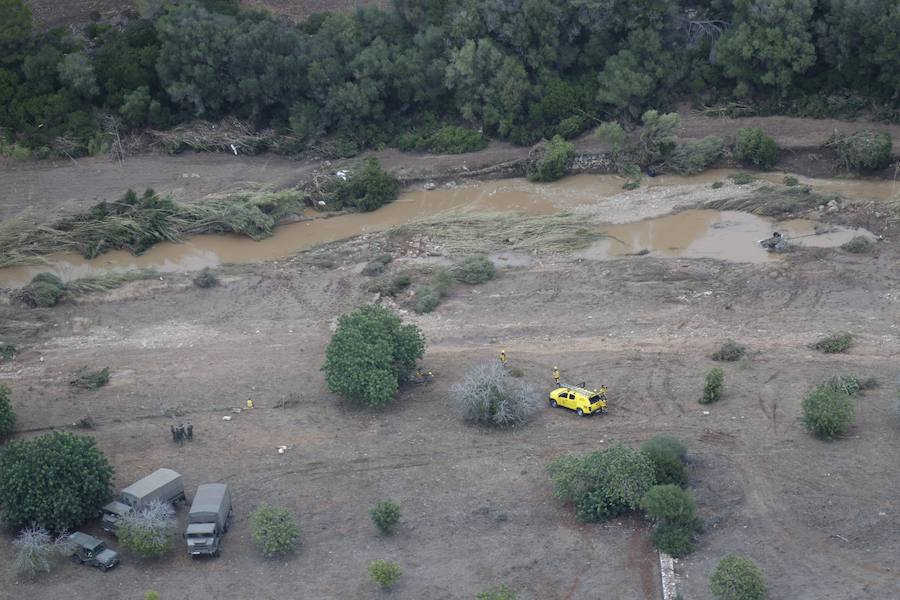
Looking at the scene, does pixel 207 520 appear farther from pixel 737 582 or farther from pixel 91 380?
pixel 737 582

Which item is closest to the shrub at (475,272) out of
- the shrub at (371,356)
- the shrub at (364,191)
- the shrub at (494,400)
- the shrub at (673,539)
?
the shrub at (371,356)

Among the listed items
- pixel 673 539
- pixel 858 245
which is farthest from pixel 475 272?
pixel 673 539

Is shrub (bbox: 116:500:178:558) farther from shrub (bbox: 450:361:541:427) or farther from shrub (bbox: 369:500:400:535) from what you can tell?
shrub (bbox: 450:361:541:427)

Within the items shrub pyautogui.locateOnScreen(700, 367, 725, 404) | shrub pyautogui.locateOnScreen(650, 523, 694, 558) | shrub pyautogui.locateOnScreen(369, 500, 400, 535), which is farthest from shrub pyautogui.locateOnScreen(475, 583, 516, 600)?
shrub pyautogui.locateOnScreen(700, 367, 725, 404)

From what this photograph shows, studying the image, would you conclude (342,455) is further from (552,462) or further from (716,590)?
(716,590)

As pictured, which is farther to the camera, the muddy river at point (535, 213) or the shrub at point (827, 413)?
the muddy river at point (535, 213)

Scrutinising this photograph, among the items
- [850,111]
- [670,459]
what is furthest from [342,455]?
[850,111]

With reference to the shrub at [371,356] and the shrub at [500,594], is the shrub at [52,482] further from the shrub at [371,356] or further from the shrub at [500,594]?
the shrub at [500,594]
